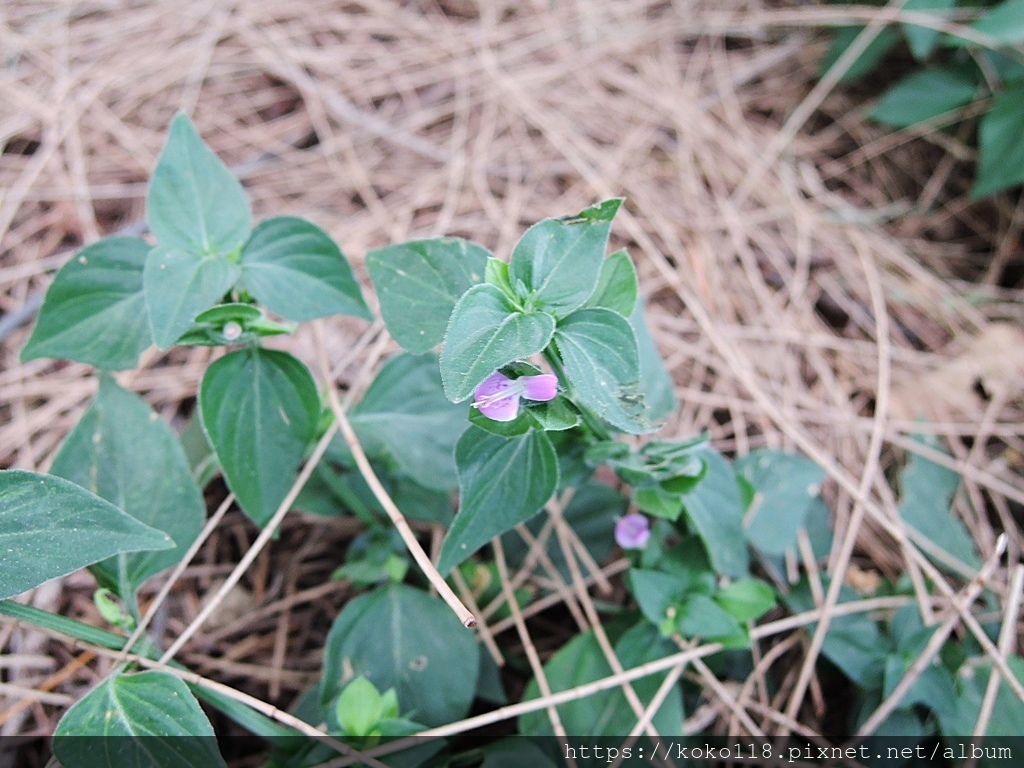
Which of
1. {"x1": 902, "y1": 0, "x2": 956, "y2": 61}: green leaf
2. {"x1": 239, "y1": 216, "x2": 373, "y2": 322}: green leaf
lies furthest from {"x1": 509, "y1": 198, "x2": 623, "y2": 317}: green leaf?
{"x1": 902, "y1": 0, "x2": 956, "y2": 61}: green leaf

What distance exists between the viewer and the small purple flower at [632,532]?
149cm

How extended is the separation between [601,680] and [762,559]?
51 centimetres

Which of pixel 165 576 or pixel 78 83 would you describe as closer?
pixel 165 576

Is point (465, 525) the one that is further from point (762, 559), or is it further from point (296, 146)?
point (296, 146)

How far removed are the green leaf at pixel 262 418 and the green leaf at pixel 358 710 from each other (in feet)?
1.16

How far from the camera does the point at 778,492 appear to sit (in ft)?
5.36

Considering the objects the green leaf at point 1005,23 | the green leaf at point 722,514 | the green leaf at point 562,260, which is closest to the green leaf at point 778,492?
the green leaf at point 722,514

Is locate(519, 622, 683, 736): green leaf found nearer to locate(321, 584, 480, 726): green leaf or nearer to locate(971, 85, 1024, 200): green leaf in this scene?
locate(321, 584, 480, 726): green leaf

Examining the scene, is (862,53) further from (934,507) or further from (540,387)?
(540,387)

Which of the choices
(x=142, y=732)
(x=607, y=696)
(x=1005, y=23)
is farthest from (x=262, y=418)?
(x=1005, y=23)

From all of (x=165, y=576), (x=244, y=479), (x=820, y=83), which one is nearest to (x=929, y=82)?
(x=820, y=83)

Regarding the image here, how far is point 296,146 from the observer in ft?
7.97

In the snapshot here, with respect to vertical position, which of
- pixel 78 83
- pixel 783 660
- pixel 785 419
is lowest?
pixel 783 660

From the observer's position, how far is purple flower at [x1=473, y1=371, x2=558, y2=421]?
99cm
